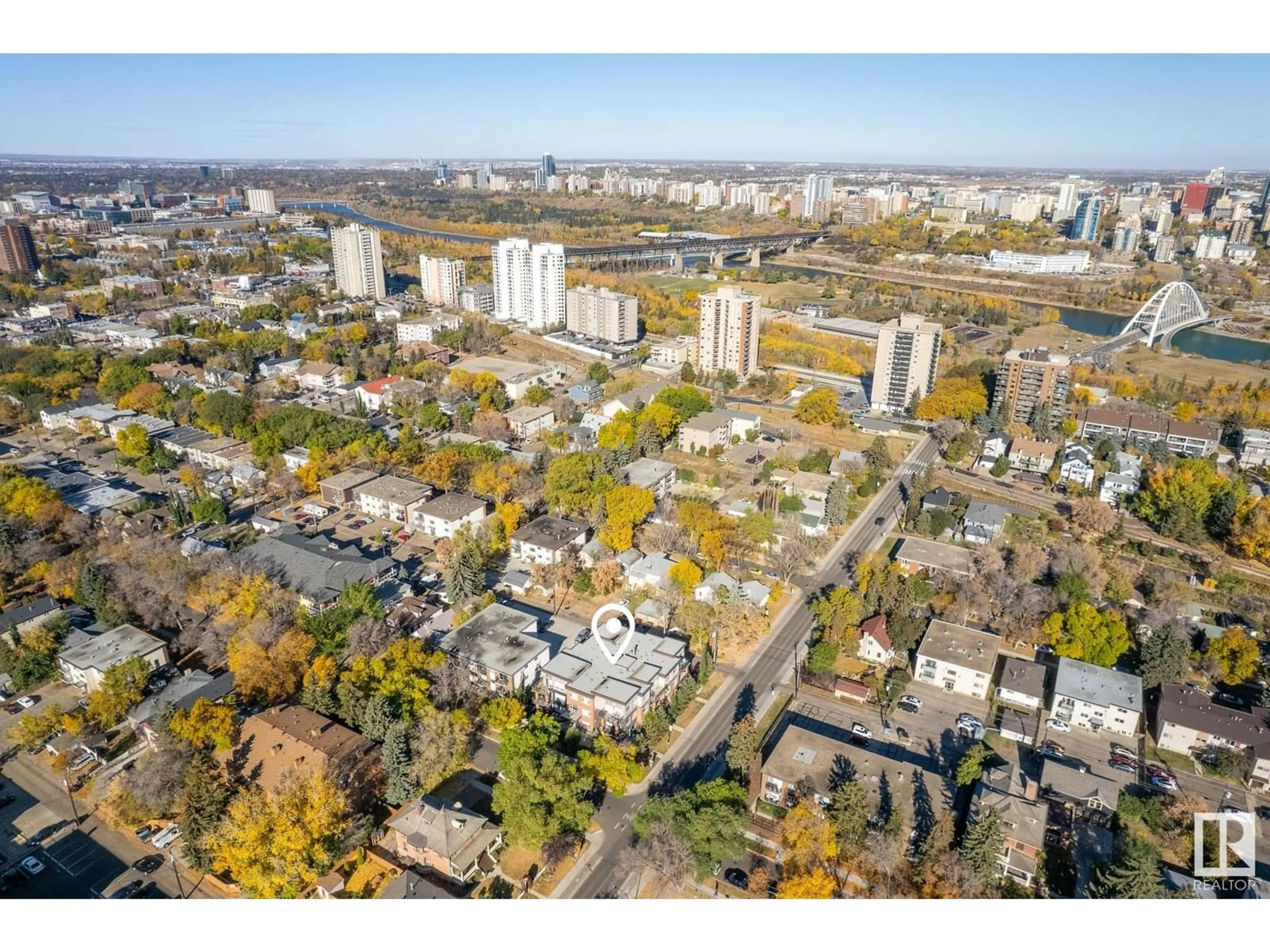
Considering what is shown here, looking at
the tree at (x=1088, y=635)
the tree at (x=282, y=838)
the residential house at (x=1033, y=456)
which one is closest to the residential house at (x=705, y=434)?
the residential house at (x=1033, y=456)

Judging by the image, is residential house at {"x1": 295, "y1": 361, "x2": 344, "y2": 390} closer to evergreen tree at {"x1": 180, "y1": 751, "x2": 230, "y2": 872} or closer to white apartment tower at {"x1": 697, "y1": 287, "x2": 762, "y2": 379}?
white apartment tower at {"x1": 697, "y1": 287, "x2": 762, "y2": 379}

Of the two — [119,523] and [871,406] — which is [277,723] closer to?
[119,523]

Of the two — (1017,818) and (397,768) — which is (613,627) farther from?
(1017,818)

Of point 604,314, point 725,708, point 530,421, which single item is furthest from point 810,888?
point 604,314

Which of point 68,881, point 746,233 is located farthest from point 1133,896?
point 746,233

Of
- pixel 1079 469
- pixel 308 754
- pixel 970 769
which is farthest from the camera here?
pixel 1079 469

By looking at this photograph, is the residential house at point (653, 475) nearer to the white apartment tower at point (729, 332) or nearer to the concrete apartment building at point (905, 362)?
the white apartment tower at point (729, 332)
